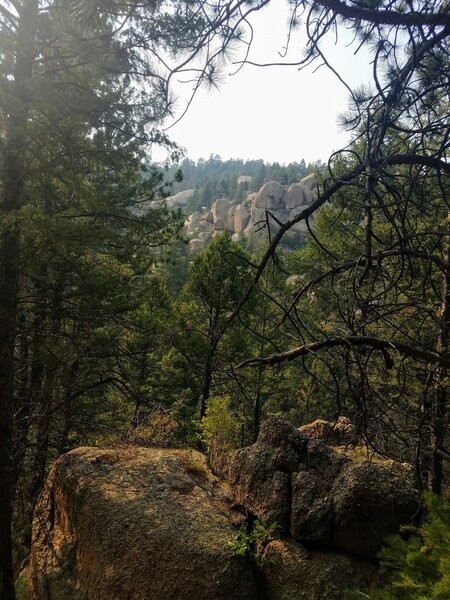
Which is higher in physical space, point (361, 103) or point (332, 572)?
point (361, 103)

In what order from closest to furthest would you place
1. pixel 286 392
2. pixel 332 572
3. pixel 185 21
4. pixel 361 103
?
pixel 185 21 → pixel 361 103 → pixel 332 572 → pixel 286 392

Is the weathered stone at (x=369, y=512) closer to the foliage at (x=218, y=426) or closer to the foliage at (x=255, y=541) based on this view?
the foliage at (x=255, y=541)

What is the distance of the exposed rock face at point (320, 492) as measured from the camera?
14.1 ft

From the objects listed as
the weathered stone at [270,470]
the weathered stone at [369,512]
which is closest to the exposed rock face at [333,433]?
the weathered stone at [270,470]

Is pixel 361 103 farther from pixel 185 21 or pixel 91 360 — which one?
pixel 91 360

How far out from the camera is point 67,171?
19.7ft

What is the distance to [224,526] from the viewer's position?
4629 mm

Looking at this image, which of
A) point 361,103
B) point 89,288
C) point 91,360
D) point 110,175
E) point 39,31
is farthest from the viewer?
point 110,175

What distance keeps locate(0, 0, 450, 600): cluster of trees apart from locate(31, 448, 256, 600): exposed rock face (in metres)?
0.79

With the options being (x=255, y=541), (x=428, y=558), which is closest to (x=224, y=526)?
(x=255, y=541)

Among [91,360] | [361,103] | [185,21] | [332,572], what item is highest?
[185,21]

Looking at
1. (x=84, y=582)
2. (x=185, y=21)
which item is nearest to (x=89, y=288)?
(x=84, y=582)

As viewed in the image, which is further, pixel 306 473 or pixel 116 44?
pixel 306 473

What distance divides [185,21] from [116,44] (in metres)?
1.49
